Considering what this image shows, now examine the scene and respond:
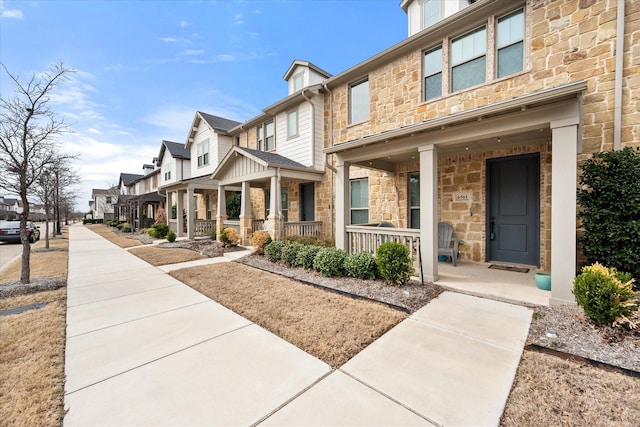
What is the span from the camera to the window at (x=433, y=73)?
283 inches

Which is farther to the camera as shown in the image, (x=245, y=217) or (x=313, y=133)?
(x=245, y=217)

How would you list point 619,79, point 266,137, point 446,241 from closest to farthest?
point 619,79 < point 446,241 < point 266,137

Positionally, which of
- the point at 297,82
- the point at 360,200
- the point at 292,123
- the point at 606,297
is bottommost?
the point at 606,297

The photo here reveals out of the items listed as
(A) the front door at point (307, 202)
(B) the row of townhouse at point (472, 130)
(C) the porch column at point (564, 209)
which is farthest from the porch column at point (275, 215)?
(C) the porch column at point (564, 209)

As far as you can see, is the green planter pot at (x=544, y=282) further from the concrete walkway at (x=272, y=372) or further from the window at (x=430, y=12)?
the window at (x=430, y=12)

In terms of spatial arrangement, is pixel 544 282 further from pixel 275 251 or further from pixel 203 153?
pixel 203 153

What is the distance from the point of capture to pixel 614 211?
159 inches

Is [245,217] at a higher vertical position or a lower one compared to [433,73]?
lower

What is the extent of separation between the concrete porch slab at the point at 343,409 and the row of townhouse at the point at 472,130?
356 cm

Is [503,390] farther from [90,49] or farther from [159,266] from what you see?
[90,49]

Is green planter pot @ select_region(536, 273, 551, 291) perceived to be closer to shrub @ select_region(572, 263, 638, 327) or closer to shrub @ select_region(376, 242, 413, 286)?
shrub @ select_region(572, 263, 638, 327)

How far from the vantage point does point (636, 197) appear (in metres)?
3.86

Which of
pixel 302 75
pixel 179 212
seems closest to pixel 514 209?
pixel 302 75

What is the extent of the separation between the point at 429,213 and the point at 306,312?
3136mm
